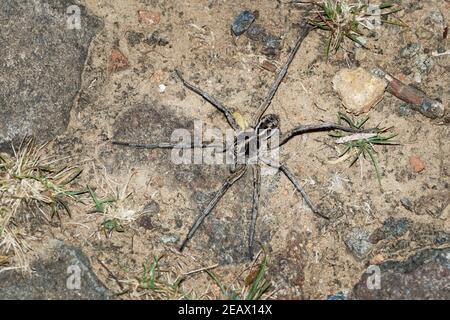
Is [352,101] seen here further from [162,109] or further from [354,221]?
[162,109]

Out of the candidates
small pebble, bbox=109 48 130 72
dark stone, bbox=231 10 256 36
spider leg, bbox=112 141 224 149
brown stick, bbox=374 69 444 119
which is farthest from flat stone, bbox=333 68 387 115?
small pebble, bbox=109 48 130 72

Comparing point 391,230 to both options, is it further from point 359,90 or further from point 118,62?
point 118,62

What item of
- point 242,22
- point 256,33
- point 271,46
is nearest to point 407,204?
point 271,46

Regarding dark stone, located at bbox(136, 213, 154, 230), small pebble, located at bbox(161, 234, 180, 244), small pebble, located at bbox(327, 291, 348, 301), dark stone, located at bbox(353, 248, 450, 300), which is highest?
dark stone, located at bbox(136, 213, 154, 230)

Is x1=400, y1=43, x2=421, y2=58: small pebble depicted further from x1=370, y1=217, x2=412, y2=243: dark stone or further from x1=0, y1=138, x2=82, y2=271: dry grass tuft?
x1=0, y1=138, x2=82, y2=271: dry grass tuft

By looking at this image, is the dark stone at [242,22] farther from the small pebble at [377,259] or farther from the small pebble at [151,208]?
the small pebble at [377,259]

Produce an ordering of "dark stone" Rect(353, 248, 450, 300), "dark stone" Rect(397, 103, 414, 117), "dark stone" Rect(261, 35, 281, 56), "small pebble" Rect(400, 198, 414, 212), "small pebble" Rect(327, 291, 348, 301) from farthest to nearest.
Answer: "dark stone" Rect(261, 35, 281, 56), "dark stone" Rect(397, 103, 414, 117), "small pebble" Rect(400, 198, 414, 212), "small pebble" Rect(327, 291, 348, 301), "dark stone" Rect(353, 248, 450, 300)
